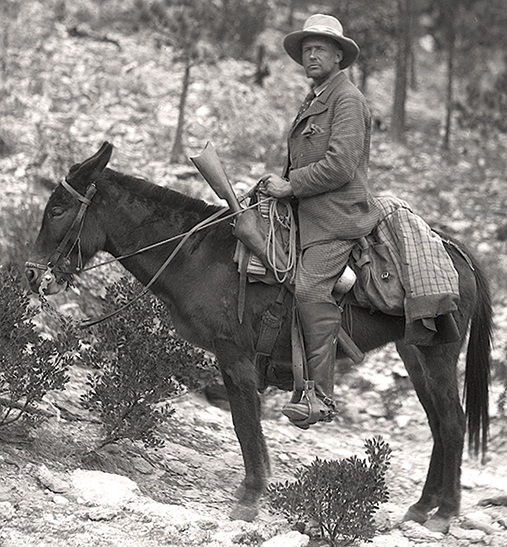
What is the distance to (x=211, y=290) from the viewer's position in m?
4.83

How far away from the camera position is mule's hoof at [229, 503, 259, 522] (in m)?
4.80

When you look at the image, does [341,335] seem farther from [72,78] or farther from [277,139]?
[72,78]

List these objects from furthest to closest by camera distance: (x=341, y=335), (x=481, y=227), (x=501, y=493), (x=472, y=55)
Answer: (x=472, y=55)
(x=481, y=227)
(x=501, y=493)
(x=341, y=335)

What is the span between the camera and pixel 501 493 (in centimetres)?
568

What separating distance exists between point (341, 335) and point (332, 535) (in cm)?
118

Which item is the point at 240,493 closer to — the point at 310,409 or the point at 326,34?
the point at 310,409

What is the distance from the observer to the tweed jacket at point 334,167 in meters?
4.65

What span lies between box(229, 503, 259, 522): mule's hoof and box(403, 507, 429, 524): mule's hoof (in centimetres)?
109

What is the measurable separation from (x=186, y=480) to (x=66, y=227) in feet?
6.44

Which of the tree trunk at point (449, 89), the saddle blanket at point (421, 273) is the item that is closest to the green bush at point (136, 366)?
the saddle blanket at point (421, 273)

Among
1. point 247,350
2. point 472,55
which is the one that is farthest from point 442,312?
point 472,55

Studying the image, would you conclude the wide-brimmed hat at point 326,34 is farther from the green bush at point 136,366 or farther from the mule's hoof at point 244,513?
the mule's hoof at point 244,513

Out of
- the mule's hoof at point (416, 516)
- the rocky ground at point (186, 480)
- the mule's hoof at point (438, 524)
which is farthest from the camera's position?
the mule's hoof at point (416, 516)

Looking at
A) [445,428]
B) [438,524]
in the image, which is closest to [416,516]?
[438,524]
